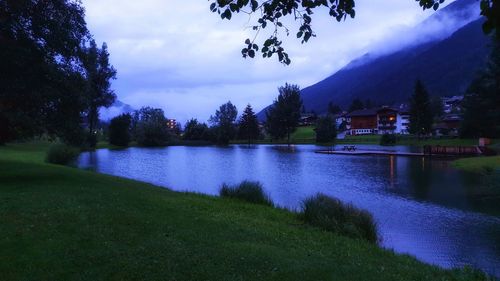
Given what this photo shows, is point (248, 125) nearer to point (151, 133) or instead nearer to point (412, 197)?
point (151, 133)

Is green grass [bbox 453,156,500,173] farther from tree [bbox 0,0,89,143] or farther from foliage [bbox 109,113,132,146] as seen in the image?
foliage [bbox 109,113,132,146]

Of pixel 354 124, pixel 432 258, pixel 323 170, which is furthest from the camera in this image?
pixel 354 124

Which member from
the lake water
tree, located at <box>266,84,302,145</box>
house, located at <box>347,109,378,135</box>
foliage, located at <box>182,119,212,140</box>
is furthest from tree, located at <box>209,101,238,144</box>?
the lake water

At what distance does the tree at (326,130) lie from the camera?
114 m

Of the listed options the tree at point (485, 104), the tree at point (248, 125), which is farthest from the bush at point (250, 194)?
the tree at point (248, 125)

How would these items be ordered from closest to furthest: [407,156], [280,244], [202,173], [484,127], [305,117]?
[280,244]
[202,173]
[407,156]
[484,127]
[305,117]

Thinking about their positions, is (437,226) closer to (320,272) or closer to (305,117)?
(320,272)

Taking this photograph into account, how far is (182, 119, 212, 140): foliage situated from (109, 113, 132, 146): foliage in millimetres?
27359

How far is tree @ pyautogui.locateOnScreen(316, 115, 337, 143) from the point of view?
375 ft

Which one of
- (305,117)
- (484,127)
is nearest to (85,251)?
(484,127)

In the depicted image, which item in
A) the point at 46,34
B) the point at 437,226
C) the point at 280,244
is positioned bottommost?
the point at 437,226

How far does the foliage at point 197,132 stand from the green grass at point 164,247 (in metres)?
111

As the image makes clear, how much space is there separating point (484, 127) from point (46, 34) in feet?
244

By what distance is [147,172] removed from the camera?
3809 cm
